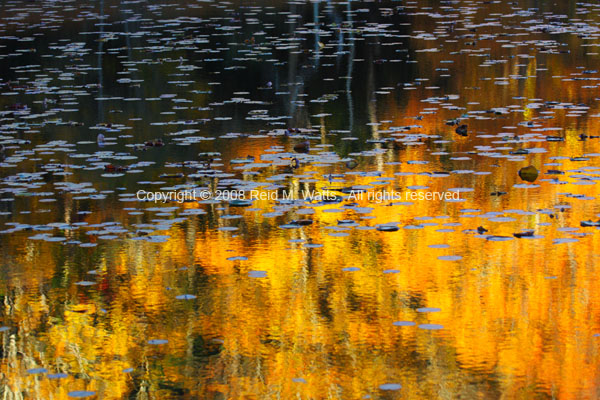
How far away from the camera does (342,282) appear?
27.8ft

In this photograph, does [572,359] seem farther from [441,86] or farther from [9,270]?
[441,86]

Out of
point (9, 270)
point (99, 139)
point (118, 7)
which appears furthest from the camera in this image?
point (118, 7)

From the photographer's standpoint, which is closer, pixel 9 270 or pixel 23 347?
pixel 23 347

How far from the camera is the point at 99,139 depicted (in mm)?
14805

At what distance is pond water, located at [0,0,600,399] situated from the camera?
685cm

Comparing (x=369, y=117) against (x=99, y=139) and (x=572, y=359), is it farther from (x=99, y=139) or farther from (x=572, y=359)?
(x=572, y=359)

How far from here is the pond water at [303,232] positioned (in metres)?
6.85

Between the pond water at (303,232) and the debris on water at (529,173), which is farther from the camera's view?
the debris on water at (529,173)

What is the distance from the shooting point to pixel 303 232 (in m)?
9.99

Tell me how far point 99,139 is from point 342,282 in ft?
23.6

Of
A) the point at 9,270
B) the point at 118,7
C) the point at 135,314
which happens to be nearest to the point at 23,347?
the point at 135,314

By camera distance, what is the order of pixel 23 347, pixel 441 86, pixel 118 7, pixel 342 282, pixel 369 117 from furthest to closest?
pixel 118 7
pixel 441 86
pixel 369 117
pixel 342 282
pixel 23 347

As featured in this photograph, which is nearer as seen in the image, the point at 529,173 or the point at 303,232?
the point at 303,232

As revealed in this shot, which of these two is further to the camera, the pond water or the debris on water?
the debris on water
